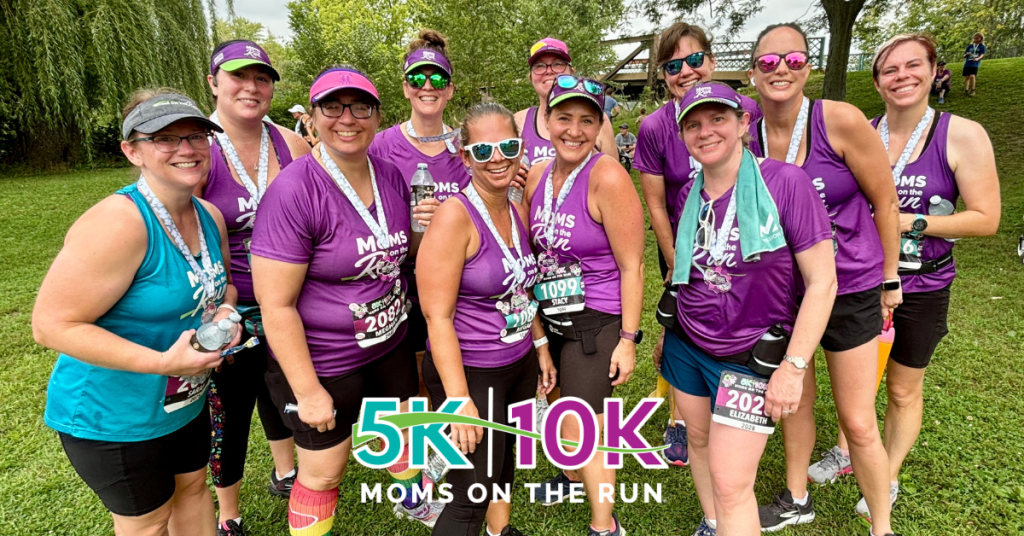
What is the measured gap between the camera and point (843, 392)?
2.71 meters

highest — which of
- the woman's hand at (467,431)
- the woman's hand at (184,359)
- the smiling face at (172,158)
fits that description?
the smiling face at (172,158)

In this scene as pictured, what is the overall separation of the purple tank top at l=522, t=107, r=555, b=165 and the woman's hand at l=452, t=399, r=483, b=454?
174cm

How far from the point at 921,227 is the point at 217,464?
165 inches

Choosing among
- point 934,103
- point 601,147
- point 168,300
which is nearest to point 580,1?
point 934,103

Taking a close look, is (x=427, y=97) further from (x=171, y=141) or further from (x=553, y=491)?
(x=553, y=491)

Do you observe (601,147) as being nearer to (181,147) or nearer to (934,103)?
(181,147)

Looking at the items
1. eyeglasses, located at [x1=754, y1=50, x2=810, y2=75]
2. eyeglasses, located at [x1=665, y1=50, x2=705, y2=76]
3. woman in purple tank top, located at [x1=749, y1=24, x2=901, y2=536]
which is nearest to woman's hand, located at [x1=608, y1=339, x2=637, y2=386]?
woman in purple tank top, located at [x1=749, y1=24, x2=901, y2=536]

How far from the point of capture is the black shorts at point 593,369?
283 cm

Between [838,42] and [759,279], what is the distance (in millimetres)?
14246

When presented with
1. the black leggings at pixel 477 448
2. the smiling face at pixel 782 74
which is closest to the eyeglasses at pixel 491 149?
the black leggings at pixel 477 448

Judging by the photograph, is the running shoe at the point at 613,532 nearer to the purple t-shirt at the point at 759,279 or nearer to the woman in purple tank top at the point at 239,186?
the purple t-shirt at the point at 759,279

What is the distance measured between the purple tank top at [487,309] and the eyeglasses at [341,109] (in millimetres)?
588

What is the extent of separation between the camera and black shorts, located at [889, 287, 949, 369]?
2938 millimetres

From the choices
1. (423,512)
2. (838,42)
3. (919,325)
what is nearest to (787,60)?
(919,325)
